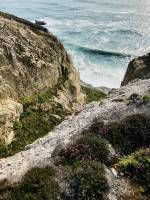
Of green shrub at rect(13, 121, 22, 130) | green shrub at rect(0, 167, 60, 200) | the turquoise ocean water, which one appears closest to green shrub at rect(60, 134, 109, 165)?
green shrub at rect(0, 167, 60, 200)

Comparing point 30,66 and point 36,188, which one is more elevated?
point 36,188

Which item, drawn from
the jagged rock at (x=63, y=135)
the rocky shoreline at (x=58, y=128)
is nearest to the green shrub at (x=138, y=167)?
the rocky shoreline at (x=58, y=128)

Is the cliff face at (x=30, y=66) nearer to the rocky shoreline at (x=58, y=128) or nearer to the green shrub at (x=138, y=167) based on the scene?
the rocky shoreline at (x=58, y=128)

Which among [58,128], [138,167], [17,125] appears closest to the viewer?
[138,167]

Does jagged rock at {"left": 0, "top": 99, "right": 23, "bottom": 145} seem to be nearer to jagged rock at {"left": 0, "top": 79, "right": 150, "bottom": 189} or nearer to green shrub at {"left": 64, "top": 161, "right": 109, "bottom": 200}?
jagged rock at {"left": 0, "top": 79, "right": 150, "bottom": 189}

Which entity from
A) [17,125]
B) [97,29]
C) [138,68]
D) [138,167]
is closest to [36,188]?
[138,167]

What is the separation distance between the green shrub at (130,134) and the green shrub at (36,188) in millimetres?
3704

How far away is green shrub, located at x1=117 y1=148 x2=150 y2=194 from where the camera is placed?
1719 centimetres

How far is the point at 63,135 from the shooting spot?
78.3 ft

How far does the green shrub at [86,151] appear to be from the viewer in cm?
1856

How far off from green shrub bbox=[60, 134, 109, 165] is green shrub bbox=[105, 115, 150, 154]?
2.54 feet

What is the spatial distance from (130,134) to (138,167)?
9.19 feet

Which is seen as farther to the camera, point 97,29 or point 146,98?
point 97,29

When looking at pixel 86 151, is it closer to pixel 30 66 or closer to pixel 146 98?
pixel 146 98
